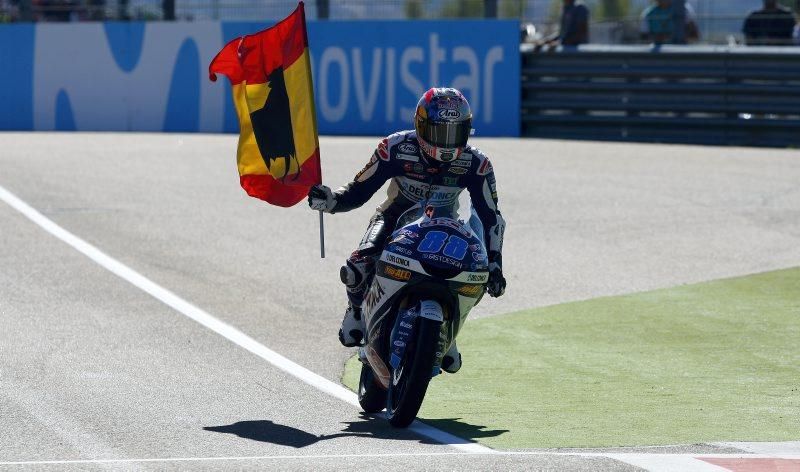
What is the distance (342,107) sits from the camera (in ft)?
77.2

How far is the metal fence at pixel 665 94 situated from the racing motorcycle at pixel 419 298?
14612 millimetres

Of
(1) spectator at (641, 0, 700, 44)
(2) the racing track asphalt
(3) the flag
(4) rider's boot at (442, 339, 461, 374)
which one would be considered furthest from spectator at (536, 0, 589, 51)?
(4) rider's boot at (442, 339, 461, 374)

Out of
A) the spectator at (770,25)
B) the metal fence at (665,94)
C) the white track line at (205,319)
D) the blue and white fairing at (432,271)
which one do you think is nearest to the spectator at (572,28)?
the metal fence at (665,94)

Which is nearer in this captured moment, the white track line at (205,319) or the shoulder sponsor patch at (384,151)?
the white track line at (205,319)

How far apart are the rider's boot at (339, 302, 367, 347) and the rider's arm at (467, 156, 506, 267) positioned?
2.76 ft

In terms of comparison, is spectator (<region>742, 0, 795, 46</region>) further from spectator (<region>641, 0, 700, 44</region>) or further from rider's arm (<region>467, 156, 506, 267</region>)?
rider's arm (<region>467, 156, 506, 267</region>)

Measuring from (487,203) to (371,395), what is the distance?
1.22 metres

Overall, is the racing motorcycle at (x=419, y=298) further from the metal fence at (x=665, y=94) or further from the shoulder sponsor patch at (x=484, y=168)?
the metal fence at (x=665, y=94)

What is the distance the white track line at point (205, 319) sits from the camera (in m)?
7.31

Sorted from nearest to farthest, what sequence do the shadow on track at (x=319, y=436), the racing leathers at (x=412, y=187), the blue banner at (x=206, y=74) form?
the shadow on track at (x=319, y=436), the racing leathers at (x=412, y=187), the blue banner at (x=206, y=74)

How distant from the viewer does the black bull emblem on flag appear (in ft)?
28.5

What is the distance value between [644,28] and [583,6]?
1040 mm

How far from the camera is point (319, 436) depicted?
23.4 feet

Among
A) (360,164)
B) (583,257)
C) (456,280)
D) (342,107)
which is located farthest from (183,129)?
(456,280)
